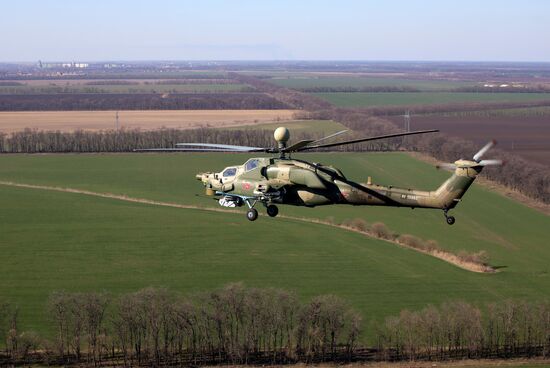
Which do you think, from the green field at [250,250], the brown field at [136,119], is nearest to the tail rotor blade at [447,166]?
the green field at [250,250]

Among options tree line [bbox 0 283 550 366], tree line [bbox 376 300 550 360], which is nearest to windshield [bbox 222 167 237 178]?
tree line [bbox 0 283 550 366]

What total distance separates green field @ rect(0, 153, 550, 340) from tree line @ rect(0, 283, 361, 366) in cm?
201

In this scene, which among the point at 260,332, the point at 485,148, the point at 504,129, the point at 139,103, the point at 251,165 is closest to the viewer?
the point at 485,148

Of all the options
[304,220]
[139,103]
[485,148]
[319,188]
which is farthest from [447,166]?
[139,103]

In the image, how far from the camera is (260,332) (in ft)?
151

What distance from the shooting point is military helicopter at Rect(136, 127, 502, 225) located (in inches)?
1005

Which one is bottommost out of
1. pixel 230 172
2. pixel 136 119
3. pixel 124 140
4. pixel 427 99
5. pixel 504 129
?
pixel 124 140

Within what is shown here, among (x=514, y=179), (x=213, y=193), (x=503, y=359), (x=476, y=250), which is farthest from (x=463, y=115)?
(x=213, y=193)

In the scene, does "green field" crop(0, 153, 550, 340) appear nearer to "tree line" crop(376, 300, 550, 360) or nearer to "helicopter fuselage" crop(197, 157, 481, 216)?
"tree line" crop(376, 300, 550, 360)

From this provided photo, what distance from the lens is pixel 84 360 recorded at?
4369 cm

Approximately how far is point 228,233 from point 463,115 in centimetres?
8907

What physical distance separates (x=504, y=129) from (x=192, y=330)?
267 feet

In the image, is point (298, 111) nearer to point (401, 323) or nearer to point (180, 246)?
point (180, 246)

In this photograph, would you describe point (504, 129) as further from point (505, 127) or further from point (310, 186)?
point (310, 186)
